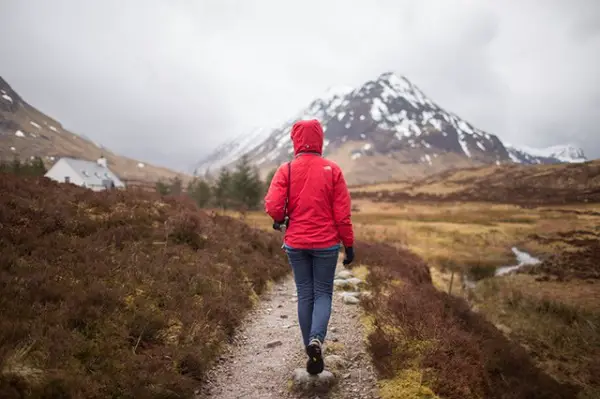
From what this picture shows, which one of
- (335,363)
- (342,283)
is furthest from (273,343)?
(342,283)

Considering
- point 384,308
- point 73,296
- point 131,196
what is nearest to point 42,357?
point 73,296

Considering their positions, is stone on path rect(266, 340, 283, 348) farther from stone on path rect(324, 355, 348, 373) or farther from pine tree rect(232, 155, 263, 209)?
pine tree rect(232, 155, 263, 209)

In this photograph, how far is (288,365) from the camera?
605cm

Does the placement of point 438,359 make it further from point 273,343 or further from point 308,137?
point 308,137

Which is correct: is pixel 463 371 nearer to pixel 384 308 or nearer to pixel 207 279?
pixel 384 308

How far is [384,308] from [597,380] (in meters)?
6.49

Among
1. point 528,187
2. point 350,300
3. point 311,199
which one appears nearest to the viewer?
point 311,199

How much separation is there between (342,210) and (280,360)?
2984 millimetres

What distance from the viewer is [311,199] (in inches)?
206

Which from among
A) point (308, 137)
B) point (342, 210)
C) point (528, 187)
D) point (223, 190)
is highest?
point (528, 187)

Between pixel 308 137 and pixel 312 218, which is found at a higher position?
pixel 308 137

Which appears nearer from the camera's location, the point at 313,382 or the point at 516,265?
the point at 313,382

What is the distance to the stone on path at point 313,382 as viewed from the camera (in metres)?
5.07

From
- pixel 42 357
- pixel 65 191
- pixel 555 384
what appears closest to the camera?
pixel 42 357
